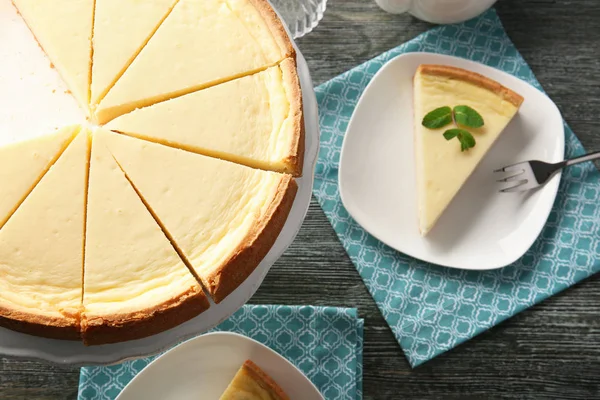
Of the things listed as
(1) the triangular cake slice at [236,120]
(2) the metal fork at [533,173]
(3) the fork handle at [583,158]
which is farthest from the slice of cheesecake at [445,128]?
(1) the triangular cake slice at [236,120]

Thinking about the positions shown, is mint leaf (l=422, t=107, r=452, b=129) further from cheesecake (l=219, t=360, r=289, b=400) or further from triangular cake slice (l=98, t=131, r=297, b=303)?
cheesecake (l=219, t=360, r=289, b=400)

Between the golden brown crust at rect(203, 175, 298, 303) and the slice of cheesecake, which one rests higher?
the golden brown crust at rect(203, 175, 298, 303)

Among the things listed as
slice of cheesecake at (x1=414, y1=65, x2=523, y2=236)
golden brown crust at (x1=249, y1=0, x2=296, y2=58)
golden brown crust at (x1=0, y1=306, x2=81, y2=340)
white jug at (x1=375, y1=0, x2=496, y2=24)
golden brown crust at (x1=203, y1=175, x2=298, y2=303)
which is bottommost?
slice of cheesecake at (x1=414, y1=65, x2=523, y2=236)

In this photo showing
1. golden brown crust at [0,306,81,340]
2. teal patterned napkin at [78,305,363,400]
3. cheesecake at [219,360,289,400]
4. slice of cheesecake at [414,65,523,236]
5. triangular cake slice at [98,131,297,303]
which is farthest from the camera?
slice of cheesecake at [414,65,523,236]

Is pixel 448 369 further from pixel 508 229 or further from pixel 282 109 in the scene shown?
pixel 282 109

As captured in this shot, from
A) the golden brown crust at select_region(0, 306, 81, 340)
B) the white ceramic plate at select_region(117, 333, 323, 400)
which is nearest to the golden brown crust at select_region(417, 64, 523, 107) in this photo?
the white ceramic plate at select_region(117, 333, 323, 400)

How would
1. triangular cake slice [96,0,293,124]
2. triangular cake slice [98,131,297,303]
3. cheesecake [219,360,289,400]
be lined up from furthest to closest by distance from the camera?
cheesecake [219,360,289,400]
triangular cake slice [96,0,293,124]
triangular cake slice [98,131,297,303]

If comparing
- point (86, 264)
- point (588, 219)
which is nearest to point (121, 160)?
point (86, 264)

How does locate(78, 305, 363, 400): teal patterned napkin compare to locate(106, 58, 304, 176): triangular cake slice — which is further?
locate(78, 305, 363, 400): teal patterned napkin
